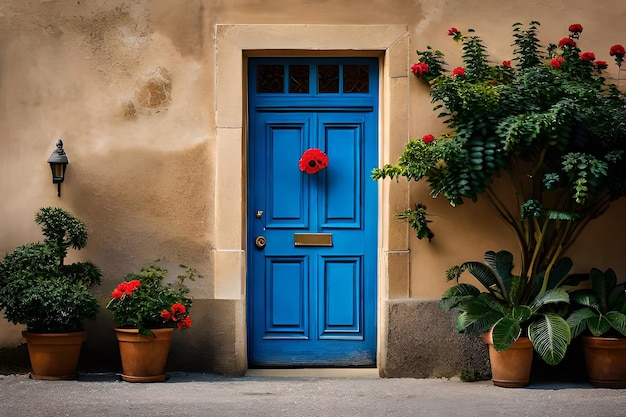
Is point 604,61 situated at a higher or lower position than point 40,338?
higher

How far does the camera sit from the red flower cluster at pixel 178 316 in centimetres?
707

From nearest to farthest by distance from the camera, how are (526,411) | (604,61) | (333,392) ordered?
(526,411) < (333,392) < (604,61)

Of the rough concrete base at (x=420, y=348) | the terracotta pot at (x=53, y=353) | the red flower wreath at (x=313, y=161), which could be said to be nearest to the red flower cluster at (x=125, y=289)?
the terracotta pot at (x=53, y=353)

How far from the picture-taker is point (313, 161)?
7.71 m

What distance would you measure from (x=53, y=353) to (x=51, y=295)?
49 cm

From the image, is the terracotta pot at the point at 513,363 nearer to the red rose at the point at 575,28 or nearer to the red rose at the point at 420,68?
the red rose at the point at 420,68

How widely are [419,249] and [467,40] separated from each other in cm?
177

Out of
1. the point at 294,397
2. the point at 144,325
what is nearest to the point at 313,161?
the point at 144,325

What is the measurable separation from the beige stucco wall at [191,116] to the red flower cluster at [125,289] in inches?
21.0

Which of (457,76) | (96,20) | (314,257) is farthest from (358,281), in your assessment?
(96,20)

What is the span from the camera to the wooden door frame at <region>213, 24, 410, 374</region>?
7617 millimetres

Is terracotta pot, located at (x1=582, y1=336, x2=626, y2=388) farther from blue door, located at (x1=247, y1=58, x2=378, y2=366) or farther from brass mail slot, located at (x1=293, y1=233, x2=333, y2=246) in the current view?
brass mail slot, located at (x1=293, y1=233, x2=333, y2=246)

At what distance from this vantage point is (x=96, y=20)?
773 cm

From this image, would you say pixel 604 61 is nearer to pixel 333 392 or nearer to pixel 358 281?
pixel 358 281
